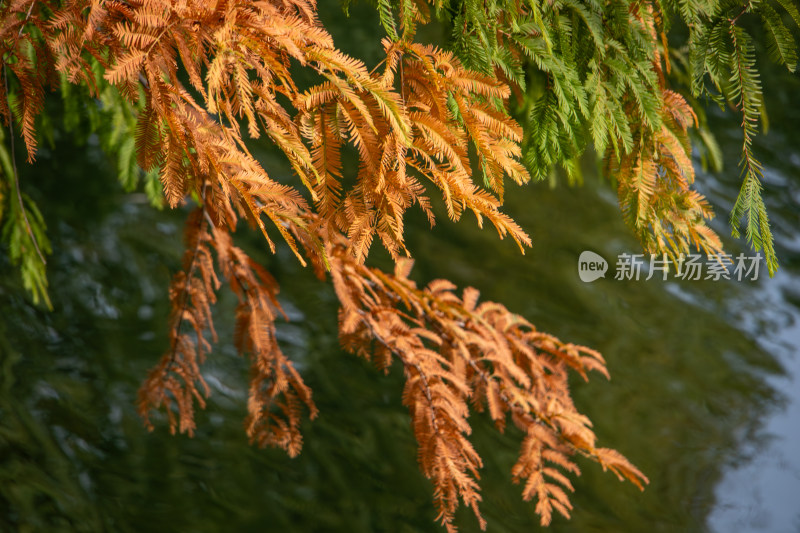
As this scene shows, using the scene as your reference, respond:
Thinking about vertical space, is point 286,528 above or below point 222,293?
below

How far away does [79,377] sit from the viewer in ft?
11.0

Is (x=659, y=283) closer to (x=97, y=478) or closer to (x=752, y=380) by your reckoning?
(x=752, y=380)

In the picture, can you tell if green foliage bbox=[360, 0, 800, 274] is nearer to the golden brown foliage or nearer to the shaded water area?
the golden brown foliage

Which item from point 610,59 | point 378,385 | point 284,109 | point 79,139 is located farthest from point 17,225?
point 378,385

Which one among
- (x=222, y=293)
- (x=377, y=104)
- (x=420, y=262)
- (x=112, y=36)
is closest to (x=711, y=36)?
(x=377, y=104)

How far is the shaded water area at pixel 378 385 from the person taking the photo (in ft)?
10.3

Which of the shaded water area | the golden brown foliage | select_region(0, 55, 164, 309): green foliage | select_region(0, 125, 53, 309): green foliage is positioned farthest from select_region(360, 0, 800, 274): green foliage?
the shaded water area

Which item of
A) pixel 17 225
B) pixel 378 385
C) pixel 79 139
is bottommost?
pixel 17 225

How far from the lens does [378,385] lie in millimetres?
3566

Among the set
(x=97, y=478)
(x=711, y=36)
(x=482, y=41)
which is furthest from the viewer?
(x=97, y=478)

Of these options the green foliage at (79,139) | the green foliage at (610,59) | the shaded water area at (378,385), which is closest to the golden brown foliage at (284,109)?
the green foliage at (610,59)

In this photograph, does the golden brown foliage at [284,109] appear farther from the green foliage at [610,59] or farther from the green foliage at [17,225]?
the green foliage at [17,225]

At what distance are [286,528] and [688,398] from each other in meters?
2.31

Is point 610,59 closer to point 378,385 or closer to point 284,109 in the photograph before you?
point 284,109
